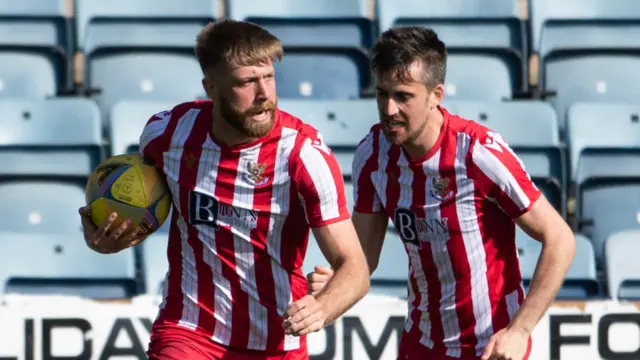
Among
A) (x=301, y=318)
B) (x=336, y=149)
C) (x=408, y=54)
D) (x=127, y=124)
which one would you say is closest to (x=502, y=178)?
(x=408, y=54)

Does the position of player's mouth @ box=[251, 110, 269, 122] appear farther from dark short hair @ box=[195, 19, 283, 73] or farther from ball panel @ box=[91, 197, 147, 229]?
ball panel @ box=[91, 197, 147, 229]

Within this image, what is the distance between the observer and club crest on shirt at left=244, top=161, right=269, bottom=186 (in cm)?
394

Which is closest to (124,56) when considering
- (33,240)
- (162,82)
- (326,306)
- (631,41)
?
(162,82)

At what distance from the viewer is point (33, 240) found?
231 inches

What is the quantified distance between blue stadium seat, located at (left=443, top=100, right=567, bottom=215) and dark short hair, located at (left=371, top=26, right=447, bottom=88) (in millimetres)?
2666

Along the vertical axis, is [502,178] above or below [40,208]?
above

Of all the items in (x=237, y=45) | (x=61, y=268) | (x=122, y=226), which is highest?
(x=237, y=45)

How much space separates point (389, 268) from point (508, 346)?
2184mm

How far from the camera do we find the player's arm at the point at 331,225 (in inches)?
144

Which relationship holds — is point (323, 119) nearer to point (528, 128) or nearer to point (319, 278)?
point (528, 128)

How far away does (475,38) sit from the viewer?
7.81 meters

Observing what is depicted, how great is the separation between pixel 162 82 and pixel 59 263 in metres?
1.88

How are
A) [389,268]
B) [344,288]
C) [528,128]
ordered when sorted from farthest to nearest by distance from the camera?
[528,128], [389,268], [344,288]

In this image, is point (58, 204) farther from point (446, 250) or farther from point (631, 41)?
point (631, 41)
